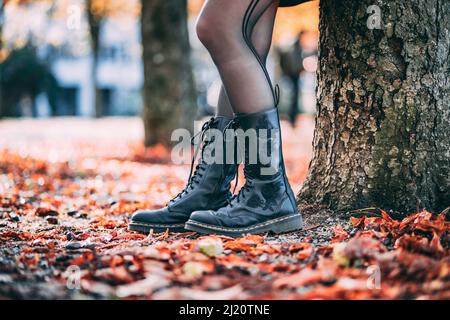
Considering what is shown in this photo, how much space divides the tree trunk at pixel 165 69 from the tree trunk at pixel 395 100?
6.32 m

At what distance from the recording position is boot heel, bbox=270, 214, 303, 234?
104 inches

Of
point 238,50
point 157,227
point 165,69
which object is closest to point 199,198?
point 157,227

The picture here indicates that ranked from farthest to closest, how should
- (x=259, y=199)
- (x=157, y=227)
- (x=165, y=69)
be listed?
(x=165, y=69) < (x=157, y=227) < (x=259, y=199)

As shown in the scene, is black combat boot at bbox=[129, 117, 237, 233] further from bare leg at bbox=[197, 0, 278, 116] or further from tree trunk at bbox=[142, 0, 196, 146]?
tree trunk at bbox=[142, 0, 196, 146]

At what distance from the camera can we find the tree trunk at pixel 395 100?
267 centimetres

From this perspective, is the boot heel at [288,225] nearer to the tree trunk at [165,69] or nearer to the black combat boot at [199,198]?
the black combat boot at [199,198]

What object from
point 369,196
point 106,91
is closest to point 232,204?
point 369,196

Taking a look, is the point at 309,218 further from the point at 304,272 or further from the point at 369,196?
the point at 304,272

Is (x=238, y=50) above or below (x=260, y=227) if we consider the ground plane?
above

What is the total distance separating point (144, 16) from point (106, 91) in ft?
118

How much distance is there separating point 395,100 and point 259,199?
2.52 feet

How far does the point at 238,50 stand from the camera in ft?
8.28

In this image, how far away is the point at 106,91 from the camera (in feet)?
144

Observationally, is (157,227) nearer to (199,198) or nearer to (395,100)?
(199,198)
